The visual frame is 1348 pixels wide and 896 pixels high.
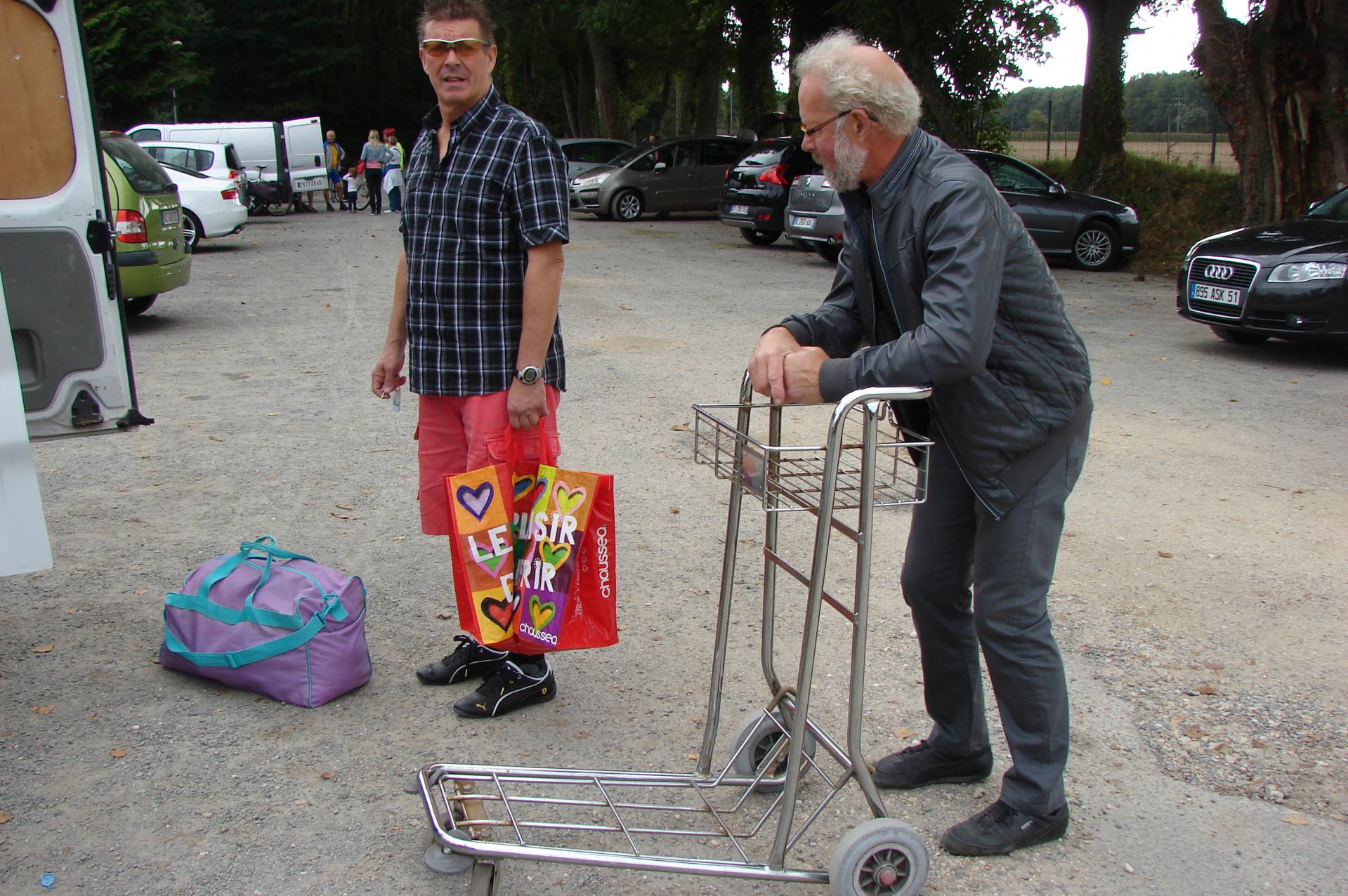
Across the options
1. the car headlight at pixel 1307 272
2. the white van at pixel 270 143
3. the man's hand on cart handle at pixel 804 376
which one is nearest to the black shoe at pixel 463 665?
the man's hand on cart handle at pixel 804 376

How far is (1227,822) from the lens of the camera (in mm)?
3082

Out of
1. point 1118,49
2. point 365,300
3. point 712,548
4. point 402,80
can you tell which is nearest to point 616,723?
point 712,548

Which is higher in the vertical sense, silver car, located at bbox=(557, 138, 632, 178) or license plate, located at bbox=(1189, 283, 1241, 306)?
silver car, located at bbox=(557, 138, 632, 178)

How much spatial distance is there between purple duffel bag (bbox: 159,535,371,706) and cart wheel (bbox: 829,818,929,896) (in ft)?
5.81

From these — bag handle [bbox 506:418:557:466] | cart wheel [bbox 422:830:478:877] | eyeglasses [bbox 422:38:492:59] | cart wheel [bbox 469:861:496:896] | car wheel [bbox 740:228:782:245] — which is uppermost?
eyeglasses [bbox 422:38:492:59]

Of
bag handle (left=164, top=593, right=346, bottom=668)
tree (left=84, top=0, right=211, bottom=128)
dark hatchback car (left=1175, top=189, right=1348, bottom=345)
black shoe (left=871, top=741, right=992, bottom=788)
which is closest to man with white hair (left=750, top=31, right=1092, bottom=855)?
black shoe (left=871, top=741, right=992, bottom=788)

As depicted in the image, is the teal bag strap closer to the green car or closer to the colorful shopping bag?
the colorful shopping bag

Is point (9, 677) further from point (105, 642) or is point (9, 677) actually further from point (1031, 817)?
point (1031, 817)

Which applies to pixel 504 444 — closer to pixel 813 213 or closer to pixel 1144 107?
pixel 813 213

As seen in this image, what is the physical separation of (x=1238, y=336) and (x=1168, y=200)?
7665mm

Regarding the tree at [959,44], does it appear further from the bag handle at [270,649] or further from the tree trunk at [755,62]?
the bag handle at [270,649]

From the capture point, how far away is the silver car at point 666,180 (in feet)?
74.4

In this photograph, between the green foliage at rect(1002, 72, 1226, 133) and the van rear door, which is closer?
the green foliage at rect(1002, 72, 1226, 133)

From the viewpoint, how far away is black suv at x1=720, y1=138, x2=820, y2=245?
1728 cm
